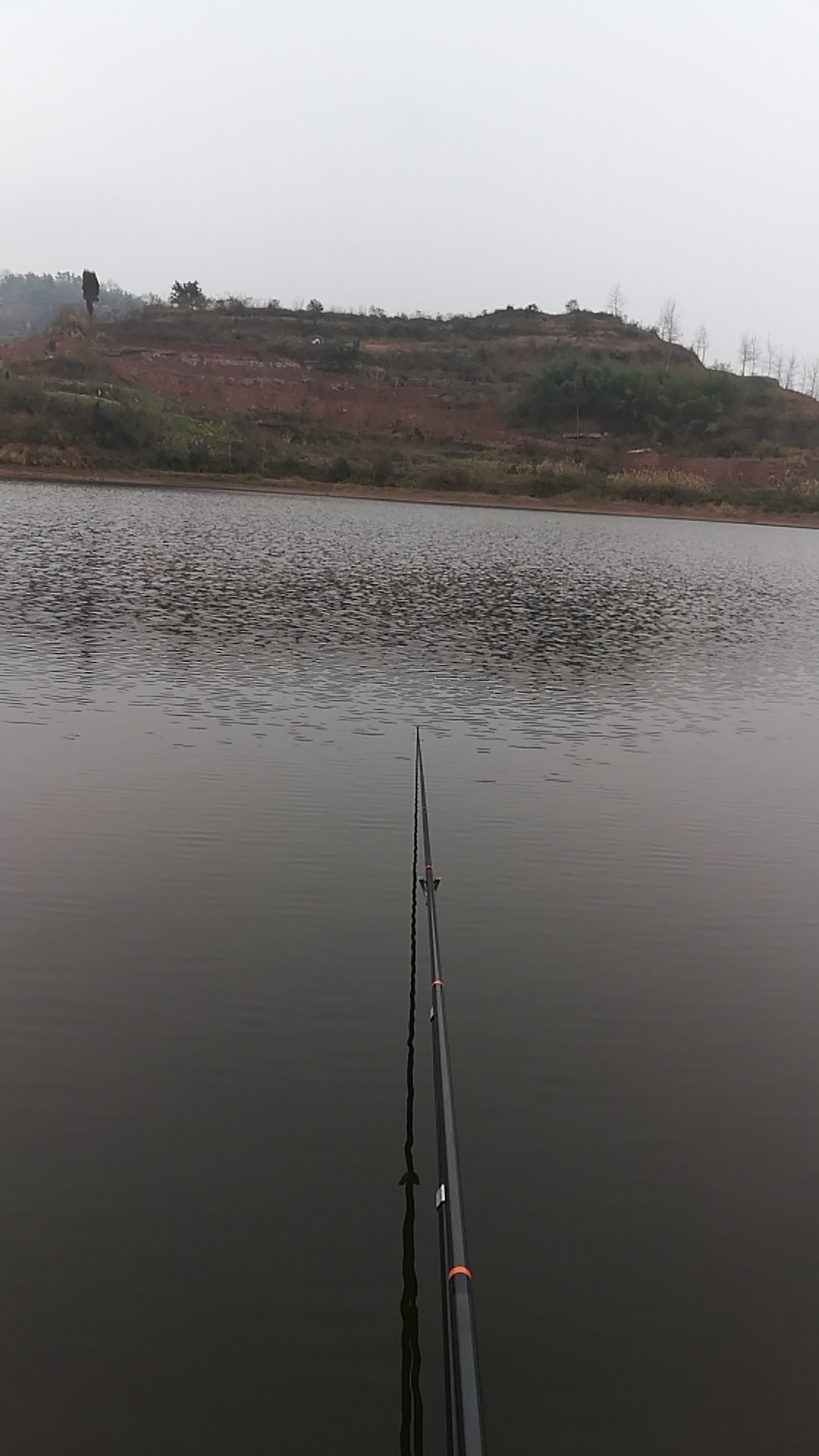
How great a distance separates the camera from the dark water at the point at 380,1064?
482cm

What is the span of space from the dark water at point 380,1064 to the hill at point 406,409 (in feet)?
217

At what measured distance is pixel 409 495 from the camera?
79750 millimetres

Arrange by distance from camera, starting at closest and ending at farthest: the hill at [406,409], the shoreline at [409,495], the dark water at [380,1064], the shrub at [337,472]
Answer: the dark water at [380,1064] → the shoreline at [409,495] → the hill at [406,409] → the shrub at [337,472]

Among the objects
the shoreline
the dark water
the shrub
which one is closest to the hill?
the shrub

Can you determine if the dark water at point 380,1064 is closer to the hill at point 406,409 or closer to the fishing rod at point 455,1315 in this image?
the fishing rod at point 455,1315

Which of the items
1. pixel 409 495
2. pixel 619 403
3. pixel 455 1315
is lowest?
pixel 455 1315

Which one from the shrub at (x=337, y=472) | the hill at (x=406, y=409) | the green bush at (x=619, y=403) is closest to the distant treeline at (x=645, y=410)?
the green bush at (x=619, y=403)

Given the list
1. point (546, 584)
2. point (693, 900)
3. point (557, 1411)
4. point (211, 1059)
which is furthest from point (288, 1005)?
point (546, 584)

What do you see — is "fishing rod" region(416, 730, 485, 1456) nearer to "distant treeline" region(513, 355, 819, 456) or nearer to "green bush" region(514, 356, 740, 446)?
"distant treeline" region(513, 355, 819, 456)

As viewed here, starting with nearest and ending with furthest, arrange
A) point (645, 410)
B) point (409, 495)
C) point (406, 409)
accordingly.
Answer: point (409, 495), point (406, 409), point (645, 410)

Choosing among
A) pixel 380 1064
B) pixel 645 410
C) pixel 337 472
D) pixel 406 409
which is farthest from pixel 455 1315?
pixel 645 410

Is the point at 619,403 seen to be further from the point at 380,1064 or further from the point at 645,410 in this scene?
the point at 380,1064

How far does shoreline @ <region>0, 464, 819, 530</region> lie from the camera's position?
73.6m

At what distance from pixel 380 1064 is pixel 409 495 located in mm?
75008
